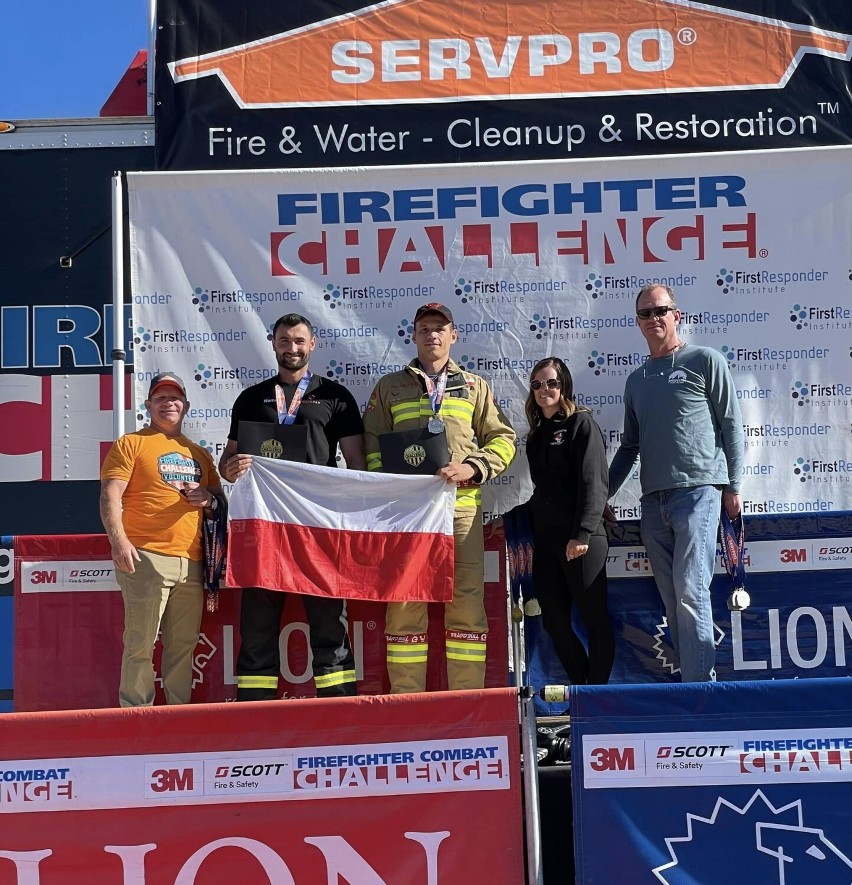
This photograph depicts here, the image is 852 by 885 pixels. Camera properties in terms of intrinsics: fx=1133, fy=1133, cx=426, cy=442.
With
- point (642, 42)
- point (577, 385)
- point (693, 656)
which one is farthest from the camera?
point (642, 42)

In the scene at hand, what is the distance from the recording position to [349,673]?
5.07m

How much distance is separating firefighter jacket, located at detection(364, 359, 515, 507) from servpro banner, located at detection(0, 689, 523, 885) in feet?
4.22

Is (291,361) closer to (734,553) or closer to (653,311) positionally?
(653,311)

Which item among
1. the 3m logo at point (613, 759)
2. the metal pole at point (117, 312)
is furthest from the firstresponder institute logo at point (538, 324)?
the 3m logo at point (613, 759)

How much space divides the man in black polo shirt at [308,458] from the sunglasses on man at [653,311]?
1399mm

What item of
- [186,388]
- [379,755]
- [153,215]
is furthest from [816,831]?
[153,215]

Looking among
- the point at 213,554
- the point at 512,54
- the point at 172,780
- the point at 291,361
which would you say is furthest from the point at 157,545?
the point at 512,54

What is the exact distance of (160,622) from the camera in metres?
5.13

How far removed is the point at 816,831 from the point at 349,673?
6.72 feet

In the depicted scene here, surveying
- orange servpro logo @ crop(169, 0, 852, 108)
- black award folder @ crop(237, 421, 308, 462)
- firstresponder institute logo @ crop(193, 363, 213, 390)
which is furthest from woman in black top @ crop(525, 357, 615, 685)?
orange servpro logo @ crop(169, 0, 852, 108)

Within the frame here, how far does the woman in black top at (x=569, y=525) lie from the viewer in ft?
16.4

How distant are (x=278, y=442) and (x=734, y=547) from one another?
85.2 inches

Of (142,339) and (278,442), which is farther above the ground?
(142,339)

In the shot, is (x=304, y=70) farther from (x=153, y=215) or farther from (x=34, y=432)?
(x=34, y=432)
